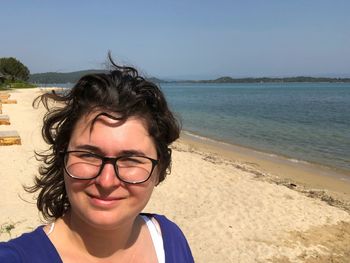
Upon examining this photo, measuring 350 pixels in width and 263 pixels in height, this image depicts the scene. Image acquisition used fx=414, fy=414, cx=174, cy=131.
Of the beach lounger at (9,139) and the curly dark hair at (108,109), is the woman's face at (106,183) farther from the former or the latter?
the beach lounger at (9,139)

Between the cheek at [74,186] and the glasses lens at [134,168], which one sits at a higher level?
the glasses lens at [134,168]

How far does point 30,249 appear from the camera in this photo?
1.15m

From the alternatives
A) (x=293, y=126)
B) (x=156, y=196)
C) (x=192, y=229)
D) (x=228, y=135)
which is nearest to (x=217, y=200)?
(x=156, y=196)

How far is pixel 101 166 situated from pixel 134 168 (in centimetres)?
11

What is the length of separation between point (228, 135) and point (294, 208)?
45.4 ft

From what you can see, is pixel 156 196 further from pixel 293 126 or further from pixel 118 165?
pixel 293 126

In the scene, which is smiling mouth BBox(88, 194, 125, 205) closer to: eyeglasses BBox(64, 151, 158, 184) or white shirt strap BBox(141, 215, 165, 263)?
eyeglasses BBox(64, 151, 158, 184)

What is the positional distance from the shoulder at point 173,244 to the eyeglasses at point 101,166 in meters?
0.33

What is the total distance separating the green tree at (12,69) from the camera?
79.1 meters

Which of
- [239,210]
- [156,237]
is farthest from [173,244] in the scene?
[239,210]

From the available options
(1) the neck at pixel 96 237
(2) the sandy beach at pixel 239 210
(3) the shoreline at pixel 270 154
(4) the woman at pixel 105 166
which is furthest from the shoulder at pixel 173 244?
(3) the shoreline at pixel 270 154

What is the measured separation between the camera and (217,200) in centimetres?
798

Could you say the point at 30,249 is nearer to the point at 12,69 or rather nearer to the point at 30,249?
the point at 30,249

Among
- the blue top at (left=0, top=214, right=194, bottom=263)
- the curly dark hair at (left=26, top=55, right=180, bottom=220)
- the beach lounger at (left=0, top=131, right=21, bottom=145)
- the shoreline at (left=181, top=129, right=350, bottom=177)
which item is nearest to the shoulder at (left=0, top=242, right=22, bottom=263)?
the blue top at (left=0, top=214, right=194, bottom=263)
